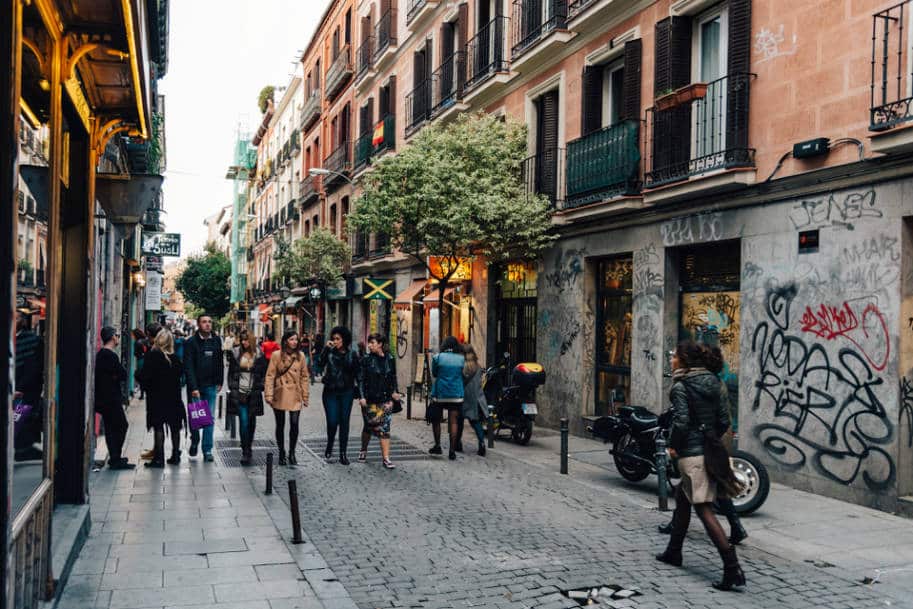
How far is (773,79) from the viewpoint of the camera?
10.3 meters

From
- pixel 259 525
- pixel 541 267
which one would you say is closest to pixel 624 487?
pixel 259 525

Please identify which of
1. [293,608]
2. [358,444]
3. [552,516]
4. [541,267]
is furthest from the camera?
[541,267]

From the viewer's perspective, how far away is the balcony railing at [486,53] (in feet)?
58.6

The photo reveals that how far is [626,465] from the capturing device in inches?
392

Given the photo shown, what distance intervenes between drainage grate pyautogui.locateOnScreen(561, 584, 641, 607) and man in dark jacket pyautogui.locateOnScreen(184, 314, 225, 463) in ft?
22.2

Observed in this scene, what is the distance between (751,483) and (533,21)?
11.2 meters

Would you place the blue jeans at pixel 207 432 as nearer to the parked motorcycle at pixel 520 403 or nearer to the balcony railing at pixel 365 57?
the parked motorcycle at pixel 520 403

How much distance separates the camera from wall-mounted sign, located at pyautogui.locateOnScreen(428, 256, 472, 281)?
17.0 meters

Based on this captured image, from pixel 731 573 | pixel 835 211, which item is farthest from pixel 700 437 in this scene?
pixel 835 211

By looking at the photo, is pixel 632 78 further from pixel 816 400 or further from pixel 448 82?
pixel 448 82

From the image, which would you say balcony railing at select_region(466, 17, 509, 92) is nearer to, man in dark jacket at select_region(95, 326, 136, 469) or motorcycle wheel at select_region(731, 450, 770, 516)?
man in dark jacket at select_region(95, 326, 136, 469)

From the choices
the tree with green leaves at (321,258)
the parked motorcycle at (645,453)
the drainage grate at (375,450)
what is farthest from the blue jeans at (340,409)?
the tree with green leaves at (321,258)

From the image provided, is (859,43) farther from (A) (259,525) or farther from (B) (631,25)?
(A) (259,525)

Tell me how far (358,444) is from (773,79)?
8.09 m
